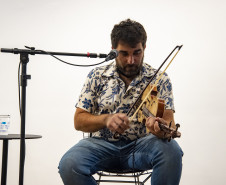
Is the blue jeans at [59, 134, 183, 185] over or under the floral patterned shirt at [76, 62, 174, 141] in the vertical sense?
under

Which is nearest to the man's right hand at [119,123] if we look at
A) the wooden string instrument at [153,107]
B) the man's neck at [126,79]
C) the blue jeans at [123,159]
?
the wooden string instrument at [153,107]

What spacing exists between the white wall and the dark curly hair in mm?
962

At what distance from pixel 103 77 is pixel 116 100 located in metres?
0.15

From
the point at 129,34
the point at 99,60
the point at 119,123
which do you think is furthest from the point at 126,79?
the point at 99,60

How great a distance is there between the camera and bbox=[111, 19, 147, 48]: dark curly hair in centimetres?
176

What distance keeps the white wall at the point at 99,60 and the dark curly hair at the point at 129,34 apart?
0.96m

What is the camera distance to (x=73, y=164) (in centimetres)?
144

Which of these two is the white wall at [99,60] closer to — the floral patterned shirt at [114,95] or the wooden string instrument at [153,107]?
the floral patterned shirt at [114,95]

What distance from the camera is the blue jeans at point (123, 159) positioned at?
4.52 ft

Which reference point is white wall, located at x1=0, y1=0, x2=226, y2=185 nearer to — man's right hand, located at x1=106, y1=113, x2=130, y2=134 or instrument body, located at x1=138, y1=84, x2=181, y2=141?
instrument body, located at x1=138, y1=84, x2=181, y2=141

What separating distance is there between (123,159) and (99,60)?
4.28 ft

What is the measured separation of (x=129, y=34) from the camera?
1781mm

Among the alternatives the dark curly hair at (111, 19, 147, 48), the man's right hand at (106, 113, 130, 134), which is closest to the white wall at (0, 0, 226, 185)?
the dark curly hair at (111, 19, 147, 48)

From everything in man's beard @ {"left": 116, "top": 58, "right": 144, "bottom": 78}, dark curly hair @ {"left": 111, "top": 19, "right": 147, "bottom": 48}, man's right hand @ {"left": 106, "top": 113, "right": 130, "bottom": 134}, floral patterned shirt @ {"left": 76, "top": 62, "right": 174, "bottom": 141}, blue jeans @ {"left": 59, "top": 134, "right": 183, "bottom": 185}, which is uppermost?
dark curly hair @ {"left": 111, "top": 19, "right": 147, "bottom": 48}
